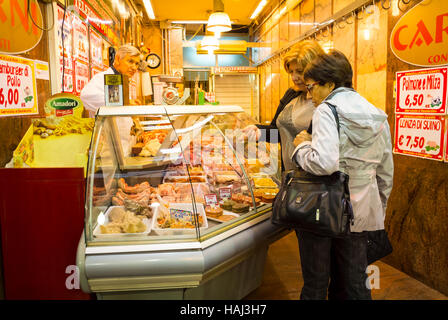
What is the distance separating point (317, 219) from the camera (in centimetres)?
190

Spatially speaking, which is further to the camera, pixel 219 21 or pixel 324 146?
pixel 219 21

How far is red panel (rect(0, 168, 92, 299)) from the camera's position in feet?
7.66

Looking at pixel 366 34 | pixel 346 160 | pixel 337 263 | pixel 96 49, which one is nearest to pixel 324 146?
pixel 346 160

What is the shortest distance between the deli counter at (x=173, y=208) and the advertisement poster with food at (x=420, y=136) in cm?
130

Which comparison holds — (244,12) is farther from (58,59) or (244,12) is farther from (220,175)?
(220,175)

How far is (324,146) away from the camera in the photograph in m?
1.85

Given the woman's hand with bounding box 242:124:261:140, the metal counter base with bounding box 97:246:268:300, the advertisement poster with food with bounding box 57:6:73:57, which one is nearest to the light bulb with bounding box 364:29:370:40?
the woman's hand with bounding box 242:124:261:140

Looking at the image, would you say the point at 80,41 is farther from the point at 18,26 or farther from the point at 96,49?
the point at 18,26

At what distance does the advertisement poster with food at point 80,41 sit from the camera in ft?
13.9

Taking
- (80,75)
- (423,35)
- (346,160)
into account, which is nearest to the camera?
(346,160)

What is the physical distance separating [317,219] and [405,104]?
2.11 metres

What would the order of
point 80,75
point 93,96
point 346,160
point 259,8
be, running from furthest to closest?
point 259,8 → point 80,75 → point 93,96 → point 346,160

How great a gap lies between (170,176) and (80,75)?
8.29ft

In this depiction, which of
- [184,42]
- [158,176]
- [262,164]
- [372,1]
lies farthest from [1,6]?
[184,42]
